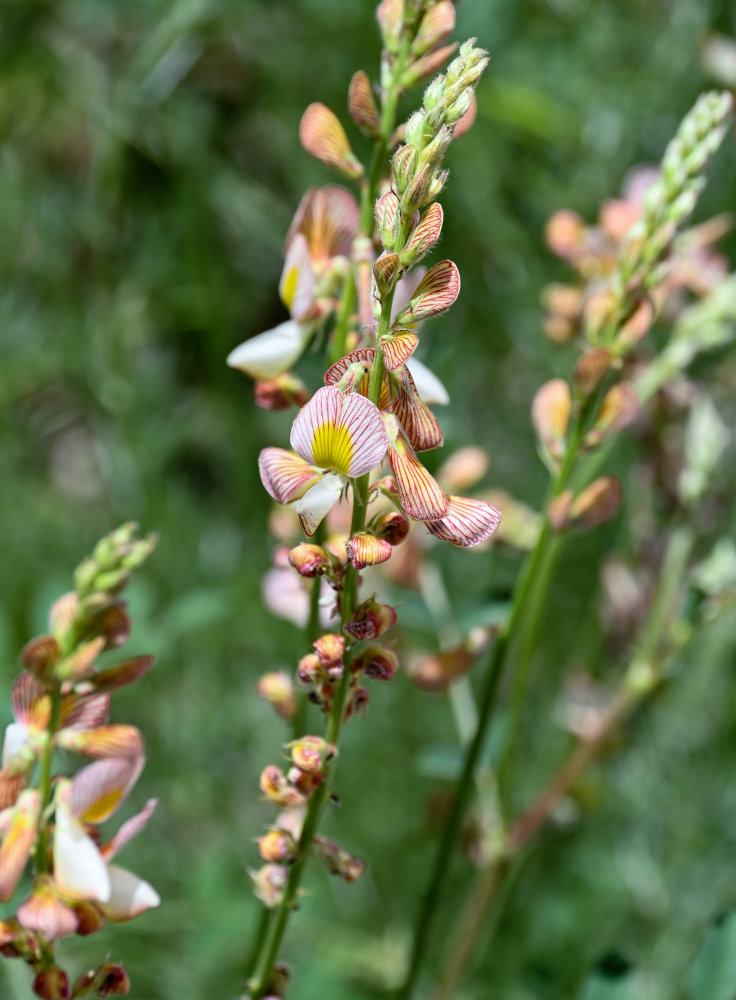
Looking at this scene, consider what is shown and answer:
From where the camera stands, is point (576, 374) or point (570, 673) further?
point (570, 673)

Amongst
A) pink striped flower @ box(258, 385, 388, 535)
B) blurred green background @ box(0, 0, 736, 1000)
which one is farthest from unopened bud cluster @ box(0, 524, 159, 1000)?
blurred green background @ box(0, 0, 736, 1000)

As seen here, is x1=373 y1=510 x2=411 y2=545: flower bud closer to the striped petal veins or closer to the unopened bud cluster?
the striped petal veins

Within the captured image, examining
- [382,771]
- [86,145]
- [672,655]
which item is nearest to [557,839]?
[382,771]

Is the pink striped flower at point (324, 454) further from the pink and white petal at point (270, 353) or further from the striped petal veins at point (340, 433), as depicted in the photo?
the pink and white petal at point (270, 353)

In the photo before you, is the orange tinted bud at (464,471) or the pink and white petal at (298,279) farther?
the orange tinted bud at (464,471)

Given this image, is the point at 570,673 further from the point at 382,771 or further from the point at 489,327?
the point at 489,327

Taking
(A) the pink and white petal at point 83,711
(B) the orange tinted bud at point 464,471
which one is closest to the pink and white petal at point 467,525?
(A) the pink and white petal at point 83,711
